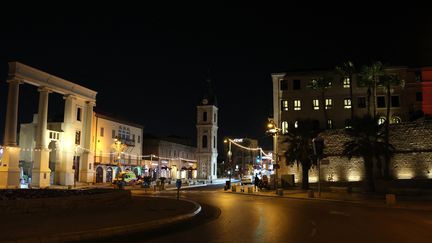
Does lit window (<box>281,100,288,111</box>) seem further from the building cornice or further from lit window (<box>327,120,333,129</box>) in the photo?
the building cornice

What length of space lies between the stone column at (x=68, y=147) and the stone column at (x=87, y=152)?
3.46 metres

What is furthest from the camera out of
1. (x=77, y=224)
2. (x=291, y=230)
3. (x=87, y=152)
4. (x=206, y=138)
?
(x=206, y=138)

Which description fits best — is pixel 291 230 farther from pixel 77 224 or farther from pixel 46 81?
pixel 46 81

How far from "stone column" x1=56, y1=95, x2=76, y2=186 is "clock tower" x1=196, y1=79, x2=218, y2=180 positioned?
48932 mm

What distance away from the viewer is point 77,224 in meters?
15.4

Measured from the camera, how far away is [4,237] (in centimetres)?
1223

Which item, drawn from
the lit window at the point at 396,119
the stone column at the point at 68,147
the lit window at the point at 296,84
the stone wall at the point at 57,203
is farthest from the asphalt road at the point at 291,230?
the lit window at the point at 296,84

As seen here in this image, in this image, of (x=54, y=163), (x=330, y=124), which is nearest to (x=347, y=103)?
(x=330, y=124)

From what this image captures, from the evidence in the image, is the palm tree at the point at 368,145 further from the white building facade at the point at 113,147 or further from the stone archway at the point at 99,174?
the stone archway at the point at 99,174

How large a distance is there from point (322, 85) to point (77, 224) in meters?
57.0

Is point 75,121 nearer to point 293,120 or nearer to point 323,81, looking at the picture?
point 293,120

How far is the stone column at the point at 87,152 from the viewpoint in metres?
68.2

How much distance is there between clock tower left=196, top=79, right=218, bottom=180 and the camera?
110 metres

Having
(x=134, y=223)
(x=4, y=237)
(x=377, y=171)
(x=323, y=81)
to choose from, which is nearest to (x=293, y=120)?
(x=323, y=81)
